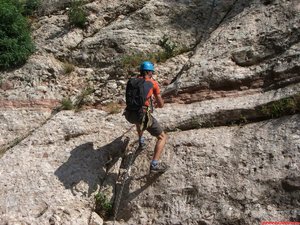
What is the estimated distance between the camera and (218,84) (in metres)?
8.95

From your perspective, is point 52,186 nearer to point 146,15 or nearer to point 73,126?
point 73,126

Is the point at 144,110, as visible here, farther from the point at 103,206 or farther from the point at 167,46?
the point at 167,46

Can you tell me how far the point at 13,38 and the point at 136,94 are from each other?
5.25m

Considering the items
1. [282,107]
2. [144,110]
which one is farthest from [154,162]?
[282,107]

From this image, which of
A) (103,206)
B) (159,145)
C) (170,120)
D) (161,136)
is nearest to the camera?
(103,206)

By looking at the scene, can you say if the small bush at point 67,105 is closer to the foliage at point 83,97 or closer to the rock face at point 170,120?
the foliage at point 83,97

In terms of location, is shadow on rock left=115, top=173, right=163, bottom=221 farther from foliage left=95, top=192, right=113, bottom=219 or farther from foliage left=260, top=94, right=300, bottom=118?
foliage left=260, top=94, right=300, bottom=118

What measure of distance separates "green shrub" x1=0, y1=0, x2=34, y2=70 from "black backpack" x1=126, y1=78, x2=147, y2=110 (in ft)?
14.5

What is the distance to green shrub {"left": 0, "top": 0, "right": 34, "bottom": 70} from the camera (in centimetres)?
1118

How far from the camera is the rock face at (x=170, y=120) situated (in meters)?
7.20

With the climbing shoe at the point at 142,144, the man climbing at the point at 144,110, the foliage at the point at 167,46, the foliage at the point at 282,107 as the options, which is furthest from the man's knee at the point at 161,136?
the foliage at the point at 167,46

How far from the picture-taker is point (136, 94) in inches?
318

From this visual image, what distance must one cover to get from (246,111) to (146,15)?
498 centimetres

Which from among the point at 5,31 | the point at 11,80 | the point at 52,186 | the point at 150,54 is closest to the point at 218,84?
the point at 150,54
